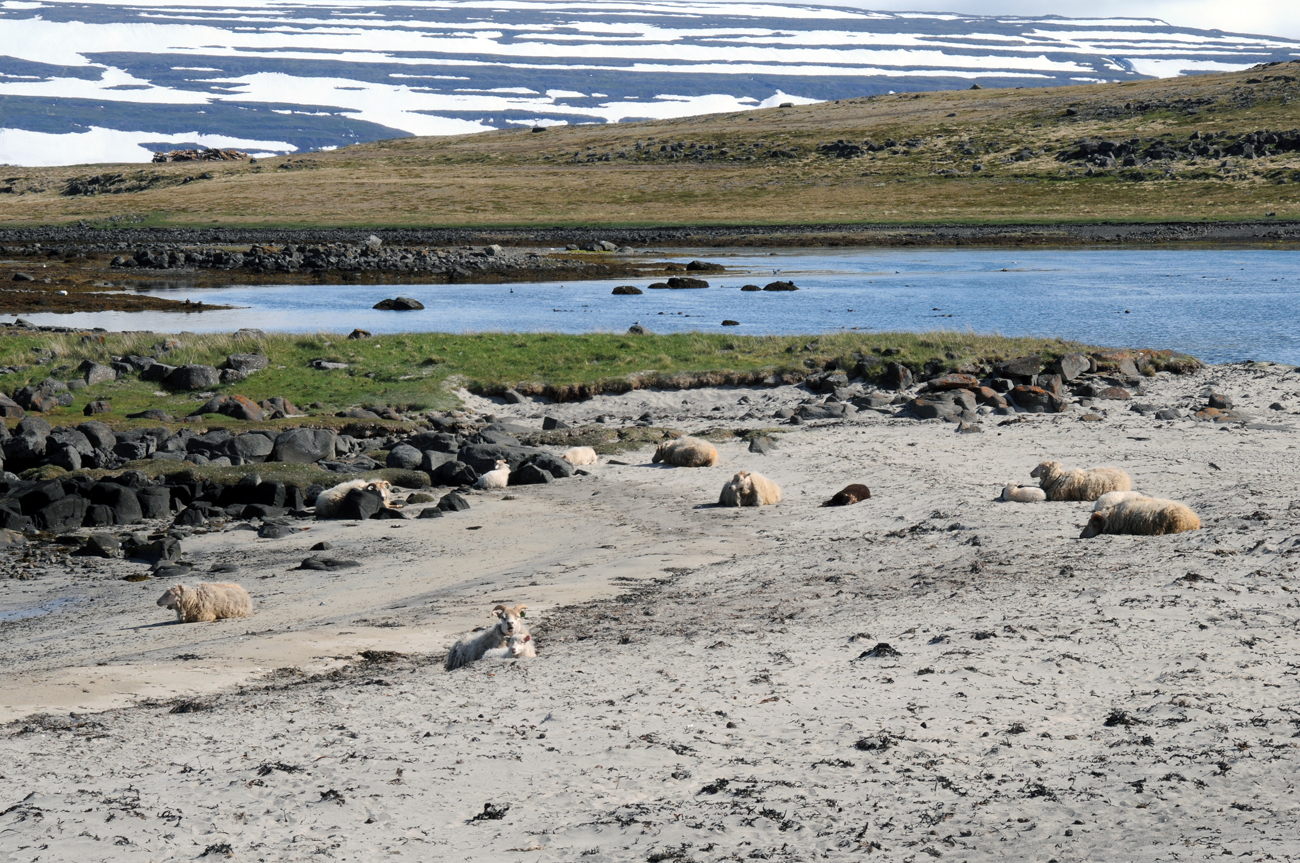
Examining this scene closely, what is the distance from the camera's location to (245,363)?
91.8 ft

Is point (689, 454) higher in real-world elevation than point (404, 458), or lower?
higher

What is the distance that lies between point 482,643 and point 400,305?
3755 centimetres

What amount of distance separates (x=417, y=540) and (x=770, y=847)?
399 inches

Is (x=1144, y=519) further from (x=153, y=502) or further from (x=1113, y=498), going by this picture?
(x=153, y=502)

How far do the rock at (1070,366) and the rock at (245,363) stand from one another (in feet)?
56.9

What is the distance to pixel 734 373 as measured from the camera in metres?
27.5

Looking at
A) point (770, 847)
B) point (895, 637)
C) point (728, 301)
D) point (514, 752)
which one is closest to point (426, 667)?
point (514, 752)

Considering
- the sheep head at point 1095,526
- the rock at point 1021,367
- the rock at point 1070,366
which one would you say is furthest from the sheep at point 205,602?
the rock at point 1070,366

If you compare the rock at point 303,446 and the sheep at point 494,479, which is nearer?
the sheep at point 494,479

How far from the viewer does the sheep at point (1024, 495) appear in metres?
15.6

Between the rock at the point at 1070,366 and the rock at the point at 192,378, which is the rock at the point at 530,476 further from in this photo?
the rock at the point at 1070,366

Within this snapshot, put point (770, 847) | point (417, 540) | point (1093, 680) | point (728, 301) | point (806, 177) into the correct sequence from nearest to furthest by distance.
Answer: point (770, 847), point (1093, 680), point (417, 540), point (728, 301), point (806, 177)

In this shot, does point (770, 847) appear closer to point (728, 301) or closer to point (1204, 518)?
point (1204, 518)

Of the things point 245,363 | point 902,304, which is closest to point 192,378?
point 245,363
